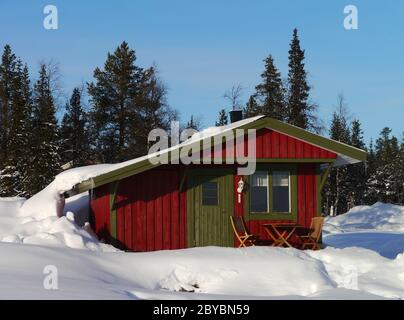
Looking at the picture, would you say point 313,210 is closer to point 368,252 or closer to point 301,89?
point 368,252

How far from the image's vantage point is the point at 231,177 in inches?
583

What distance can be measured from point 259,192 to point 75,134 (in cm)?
3433

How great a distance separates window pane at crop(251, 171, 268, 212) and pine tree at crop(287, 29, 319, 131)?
1286 inches

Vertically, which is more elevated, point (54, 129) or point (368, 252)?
point (54, 129)

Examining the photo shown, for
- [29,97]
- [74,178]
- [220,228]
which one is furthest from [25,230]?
[29,97]

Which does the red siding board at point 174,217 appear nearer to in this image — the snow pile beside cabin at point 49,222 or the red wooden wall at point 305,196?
the red wooden wall at point 305,196

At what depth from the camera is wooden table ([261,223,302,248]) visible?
14.2 m

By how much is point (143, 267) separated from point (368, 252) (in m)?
6.18

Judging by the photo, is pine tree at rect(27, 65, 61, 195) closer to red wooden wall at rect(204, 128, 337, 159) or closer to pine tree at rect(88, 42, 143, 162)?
pine tree at rect(88, 42, 143, 162)

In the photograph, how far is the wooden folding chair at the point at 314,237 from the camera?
1443 cm

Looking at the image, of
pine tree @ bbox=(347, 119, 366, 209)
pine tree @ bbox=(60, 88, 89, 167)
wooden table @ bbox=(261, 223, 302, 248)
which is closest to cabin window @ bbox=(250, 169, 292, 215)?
wooden table @ bbox=(261, 223, 302, 248)

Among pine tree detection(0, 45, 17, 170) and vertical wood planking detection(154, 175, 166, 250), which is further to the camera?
pine tree detection(0, 45, 17, 170)

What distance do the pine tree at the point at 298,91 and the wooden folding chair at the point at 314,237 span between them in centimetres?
3284

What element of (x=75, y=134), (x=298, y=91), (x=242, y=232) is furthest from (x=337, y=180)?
(x=242, y=232)
